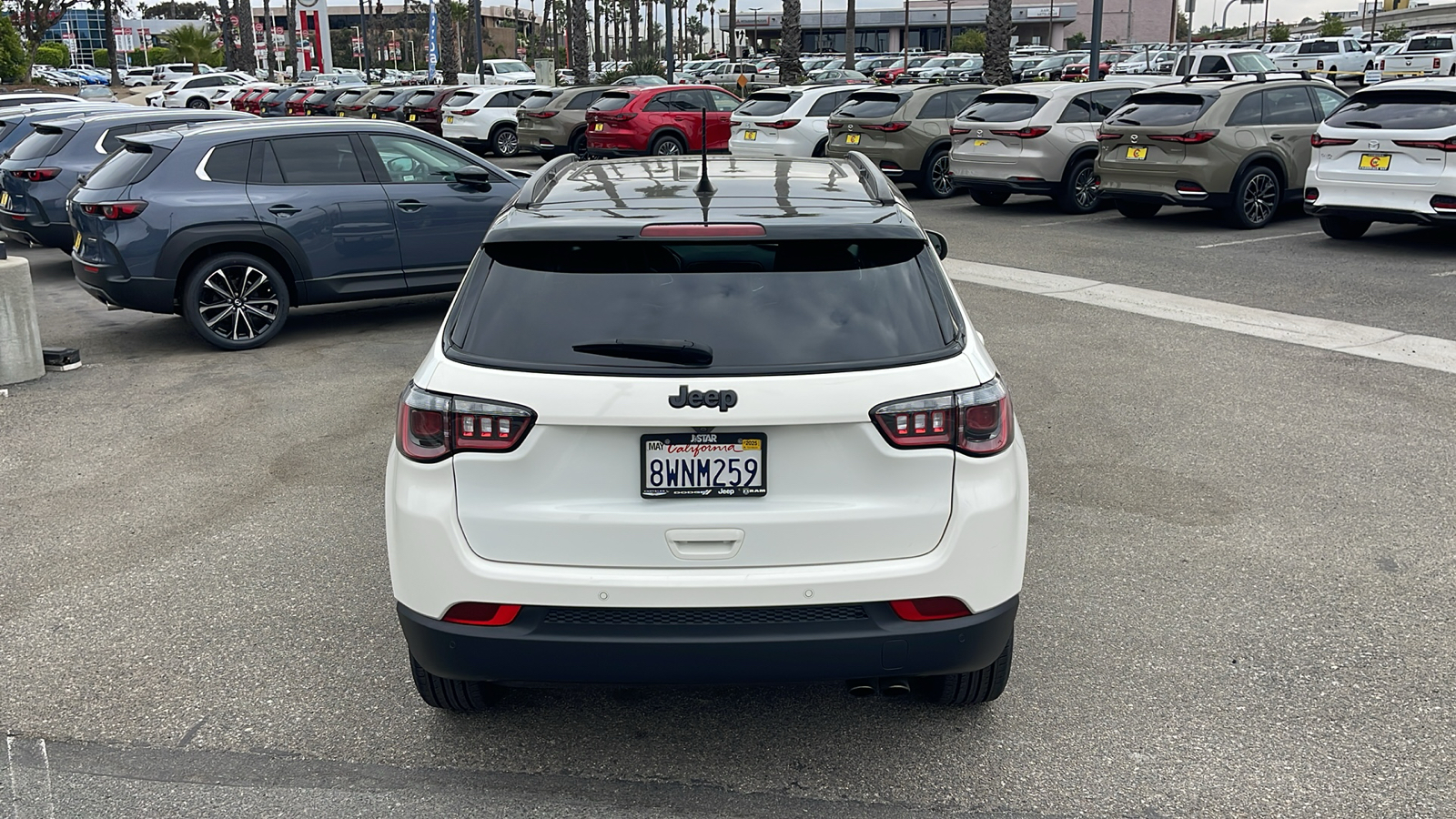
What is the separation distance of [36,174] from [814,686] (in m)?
11.9

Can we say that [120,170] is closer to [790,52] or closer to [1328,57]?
[790,52]

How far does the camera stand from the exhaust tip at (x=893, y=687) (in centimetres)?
359

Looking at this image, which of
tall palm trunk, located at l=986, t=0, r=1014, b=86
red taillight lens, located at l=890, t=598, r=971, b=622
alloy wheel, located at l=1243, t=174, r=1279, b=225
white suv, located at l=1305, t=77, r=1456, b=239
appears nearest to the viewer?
red taillight lens, located at l=890, t=598, r=971, b=622

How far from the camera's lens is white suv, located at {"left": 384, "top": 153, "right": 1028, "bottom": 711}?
3.28m

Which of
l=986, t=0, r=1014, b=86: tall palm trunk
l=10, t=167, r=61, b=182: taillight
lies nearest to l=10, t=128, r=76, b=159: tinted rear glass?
l=10, t=167, r=61, b=182: taillight

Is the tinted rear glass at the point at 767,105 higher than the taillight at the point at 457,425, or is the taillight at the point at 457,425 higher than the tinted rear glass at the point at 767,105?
the tinted rear glass at the point at 767,105

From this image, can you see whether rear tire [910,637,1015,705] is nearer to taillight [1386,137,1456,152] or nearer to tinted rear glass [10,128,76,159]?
taillight [1386,137,1456,152]

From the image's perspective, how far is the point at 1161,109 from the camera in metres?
15.2

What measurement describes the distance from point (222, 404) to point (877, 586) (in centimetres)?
605

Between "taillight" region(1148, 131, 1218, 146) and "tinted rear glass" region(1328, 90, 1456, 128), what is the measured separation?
1489mm

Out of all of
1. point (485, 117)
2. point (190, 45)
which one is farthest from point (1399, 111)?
point (190, 45)

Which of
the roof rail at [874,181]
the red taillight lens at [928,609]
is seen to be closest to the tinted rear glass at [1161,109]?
the roof rail at [874,181]

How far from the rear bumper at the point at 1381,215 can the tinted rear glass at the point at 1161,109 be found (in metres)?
1.91

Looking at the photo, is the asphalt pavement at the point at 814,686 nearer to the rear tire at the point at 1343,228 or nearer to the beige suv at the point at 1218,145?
the rear tire at the point at 1343,228
